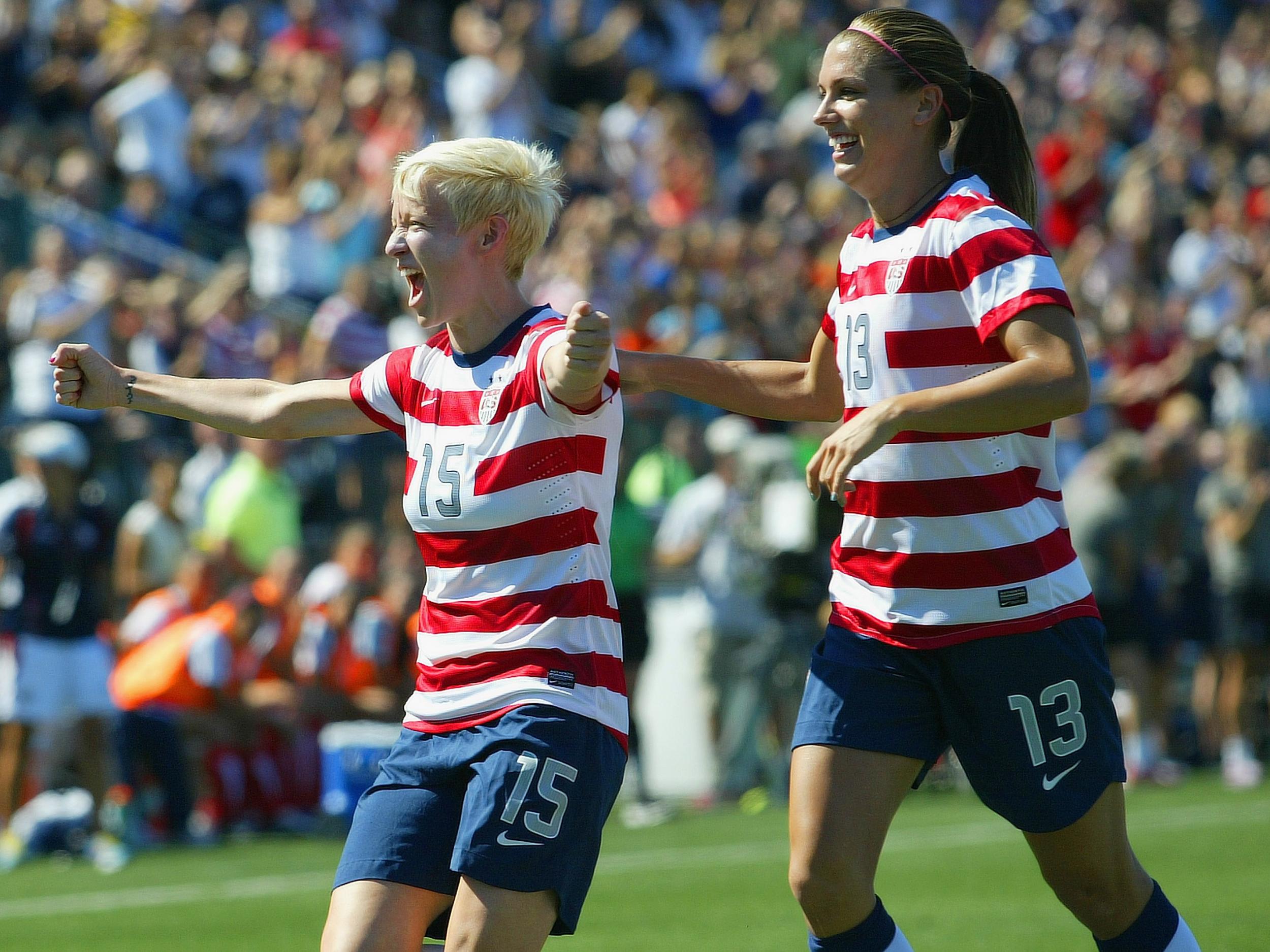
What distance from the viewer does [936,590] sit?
412cm

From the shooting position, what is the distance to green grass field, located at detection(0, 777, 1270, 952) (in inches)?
279

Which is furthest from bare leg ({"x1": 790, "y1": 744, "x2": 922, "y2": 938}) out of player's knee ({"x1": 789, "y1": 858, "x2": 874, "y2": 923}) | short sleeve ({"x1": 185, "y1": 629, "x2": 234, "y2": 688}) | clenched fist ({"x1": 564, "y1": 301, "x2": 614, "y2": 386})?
short sleeve ({"x1": 185, "y1": 629, "x2": 234, "y2": 688})

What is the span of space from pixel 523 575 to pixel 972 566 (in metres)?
1.03

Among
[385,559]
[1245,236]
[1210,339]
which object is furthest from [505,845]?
[1245,236]

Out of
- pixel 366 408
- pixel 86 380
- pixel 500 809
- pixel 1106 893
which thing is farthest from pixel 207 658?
pixel 1106 893

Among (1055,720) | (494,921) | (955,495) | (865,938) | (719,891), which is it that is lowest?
(719,891)

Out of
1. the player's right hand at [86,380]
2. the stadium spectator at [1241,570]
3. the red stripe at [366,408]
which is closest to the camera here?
the red stripe at [366,408]

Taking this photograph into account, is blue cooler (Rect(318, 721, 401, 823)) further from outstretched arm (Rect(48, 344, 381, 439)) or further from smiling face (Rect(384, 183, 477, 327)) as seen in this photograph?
smiling face (Rect(384, 183, 477, 327))

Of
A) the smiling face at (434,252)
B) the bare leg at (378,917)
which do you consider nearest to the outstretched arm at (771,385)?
the smiling face at (434,252)

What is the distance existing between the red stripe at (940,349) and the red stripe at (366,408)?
113 centimetres

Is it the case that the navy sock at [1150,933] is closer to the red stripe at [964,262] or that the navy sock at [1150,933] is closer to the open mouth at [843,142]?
the red stripe at [964,262]

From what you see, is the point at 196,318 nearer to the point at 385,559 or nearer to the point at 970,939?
the point at 385,559

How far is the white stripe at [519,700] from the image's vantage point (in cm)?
373

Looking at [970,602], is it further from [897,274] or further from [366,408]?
[366,408]
